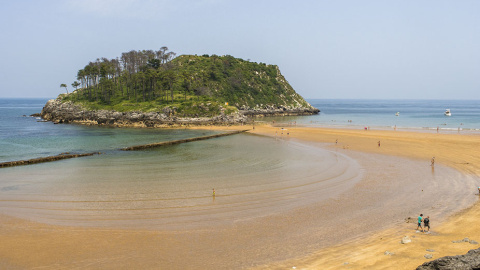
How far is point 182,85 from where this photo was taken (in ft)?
425

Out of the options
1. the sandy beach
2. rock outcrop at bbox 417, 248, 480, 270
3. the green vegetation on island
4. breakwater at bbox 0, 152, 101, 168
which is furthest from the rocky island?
rock outcrop at bbox 417, 248, 480, 270

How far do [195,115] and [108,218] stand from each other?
7641cm

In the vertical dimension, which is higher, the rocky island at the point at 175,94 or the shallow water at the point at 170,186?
the rocky island at the point at 175,94

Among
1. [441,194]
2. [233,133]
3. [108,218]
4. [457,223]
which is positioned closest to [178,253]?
[108,218]

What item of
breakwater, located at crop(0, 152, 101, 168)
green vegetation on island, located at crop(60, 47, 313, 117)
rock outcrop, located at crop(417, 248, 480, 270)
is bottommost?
breakwater, located at crop(0, 152, 101, 168)

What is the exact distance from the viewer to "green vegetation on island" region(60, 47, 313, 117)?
10719cm

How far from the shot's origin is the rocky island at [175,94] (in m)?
99.5

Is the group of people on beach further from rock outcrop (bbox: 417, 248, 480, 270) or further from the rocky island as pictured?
the rocky island

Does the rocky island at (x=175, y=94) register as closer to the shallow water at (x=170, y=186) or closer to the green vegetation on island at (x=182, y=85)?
the green vegetation on island at (x=182, y=85)

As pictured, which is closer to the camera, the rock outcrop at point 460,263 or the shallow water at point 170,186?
the rock outcrop at point 460,263

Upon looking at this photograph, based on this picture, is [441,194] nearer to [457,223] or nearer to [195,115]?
[457,223]

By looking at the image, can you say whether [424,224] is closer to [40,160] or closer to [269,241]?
[269,241]

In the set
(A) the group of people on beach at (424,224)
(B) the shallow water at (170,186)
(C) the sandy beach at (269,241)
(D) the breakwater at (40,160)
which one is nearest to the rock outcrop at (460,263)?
(C) the sandy beach at (269,241)

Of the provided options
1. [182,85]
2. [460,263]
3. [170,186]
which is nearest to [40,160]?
[170,186]
